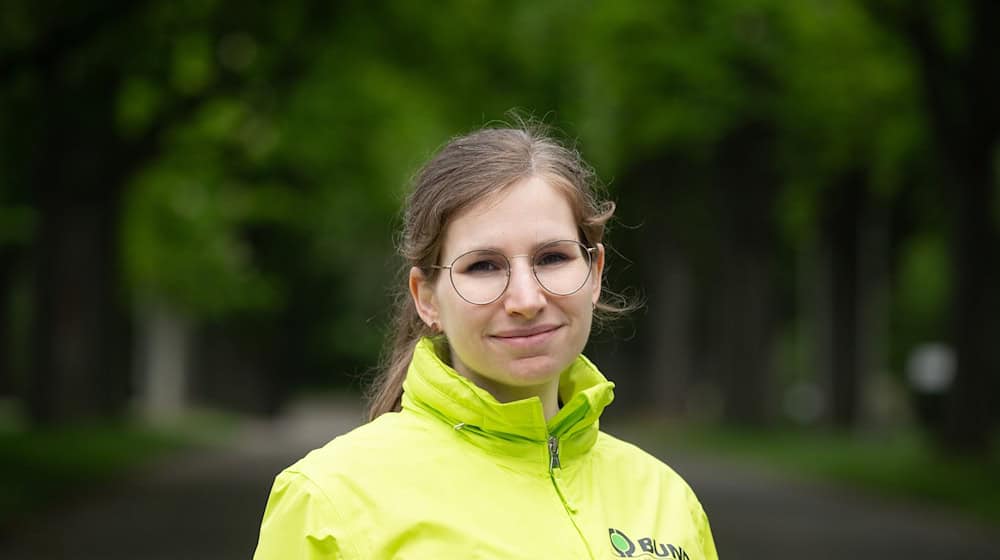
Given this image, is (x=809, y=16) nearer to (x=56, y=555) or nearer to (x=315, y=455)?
(x=56, y=555)

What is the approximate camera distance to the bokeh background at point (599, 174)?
867 inches

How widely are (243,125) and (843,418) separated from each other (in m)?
14.3

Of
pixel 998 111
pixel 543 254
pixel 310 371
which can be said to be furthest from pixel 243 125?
pixel 310 371

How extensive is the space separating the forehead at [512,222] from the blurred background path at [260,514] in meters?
8.47

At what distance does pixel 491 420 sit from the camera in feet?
9.22

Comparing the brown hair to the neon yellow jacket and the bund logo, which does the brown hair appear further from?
the bund logo

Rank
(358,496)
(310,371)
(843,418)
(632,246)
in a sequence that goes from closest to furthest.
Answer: (358,496) → (843,418) → (632,246) → (310,371)

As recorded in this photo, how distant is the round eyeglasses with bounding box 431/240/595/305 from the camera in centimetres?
282

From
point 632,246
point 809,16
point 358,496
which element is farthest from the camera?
point 632,246

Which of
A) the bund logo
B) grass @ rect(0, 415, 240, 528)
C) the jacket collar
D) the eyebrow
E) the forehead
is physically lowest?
grass @ rect(0, 415, 240, 528)

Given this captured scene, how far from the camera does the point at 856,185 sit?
119ft

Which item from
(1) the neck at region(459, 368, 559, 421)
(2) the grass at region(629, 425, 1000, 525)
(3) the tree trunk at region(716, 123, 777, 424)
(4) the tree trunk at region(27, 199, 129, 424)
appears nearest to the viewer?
(1) the neck at region(459, 368, 559, 421)

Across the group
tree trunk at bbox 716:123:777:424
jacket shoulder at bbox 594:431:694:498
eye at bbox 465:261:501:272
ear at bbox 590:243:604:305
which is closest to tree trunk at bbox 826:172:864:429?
tree trunk at bbox 716:123:777:424

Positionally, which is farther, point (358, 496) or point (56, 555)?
point (56, 555)
